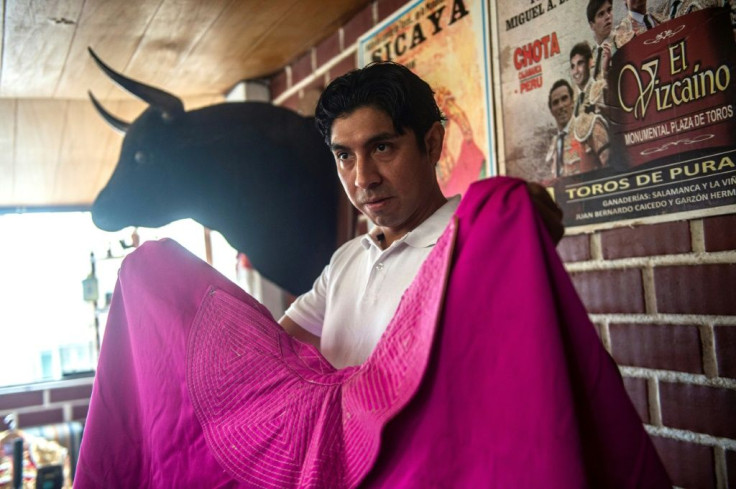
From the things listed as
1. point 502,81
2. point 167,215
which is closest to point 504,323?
point 502,81

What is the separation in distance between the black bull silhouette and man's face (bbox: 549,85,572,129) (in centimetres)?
76

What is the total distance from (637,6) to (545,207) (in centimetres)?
47

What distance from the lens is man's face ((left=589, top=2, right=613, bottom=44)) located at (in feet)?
3.37

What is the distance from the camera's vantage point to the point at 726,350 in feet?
2.88

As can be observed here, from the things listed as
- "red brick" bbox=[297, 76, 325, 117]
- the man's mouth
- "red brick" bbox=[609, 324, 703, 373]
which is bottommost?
"red brick" bbox=[609, 324, 703, 373]

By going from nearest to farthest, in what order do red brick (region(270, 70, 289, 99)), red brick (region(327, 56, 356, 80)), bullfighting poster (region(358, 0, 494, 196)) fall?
bullfighting poster (region(358, 0, 494, 196)) < red brick (region(327, 56, 356, 80)) < red brick (region(270, 70, 289, 99))

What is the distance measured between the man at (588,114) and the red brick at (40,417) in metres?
2.59

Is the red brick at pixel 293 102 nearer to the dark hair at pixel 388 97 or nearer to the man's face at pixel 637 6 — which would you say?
the dark hair at pixel 388 97

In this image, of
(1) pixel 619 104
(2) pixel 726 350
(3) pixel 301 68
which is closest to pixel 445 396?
(2) pixel 726 350

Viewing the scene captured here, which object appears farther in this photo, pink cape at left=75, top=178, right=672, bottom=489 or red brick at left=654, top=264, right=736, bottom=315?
red brick at left=654, top=264, right=736, bottom=315

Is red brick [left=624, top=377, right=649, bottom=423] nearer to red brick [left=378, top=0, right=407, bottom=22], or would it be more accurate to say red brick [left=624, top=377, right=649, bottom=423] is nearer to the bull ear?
red brick [left=378, top=0, right=407, bottom=22]

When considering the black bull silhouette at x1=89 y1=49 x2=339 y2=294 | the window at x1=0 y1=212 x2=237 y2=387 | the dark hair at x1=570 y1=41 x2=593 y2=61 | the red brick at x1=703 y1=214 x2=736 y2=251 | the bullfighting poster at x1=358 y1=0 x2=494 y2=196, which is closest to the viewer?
the red brick at x1=703 y1=214 x2=736 y2=251

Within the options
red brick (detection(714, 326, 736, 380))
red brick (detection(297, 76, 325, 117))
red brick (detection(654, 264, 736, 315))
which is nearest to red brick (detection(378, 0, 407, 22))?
red brick (detection(297, 76, 325, 117))

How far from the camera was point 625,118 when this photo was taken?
1.01 m
